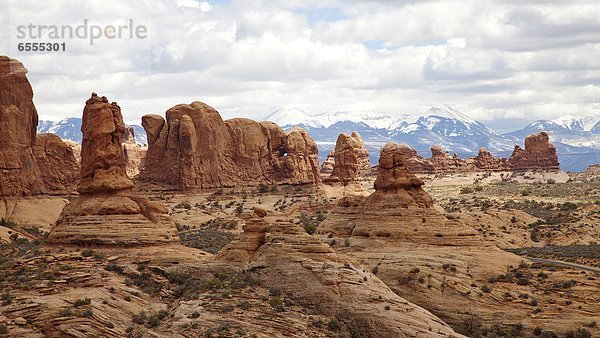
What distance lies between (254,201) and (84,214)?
59236mm

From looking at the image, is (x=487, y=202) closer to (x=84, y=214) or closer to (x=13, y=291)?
(x=84, y=214)

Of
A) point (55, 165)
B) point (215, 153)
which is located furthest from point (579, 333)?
point (215, 153)

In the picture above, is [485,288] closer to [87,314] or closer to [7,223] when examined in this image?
[87,314]

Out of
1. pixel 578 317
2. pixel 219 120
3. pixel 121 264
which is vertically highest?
pixel 219 120

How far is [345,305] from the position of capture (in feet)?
151

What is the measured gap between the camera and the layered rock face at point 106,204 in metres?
52.4

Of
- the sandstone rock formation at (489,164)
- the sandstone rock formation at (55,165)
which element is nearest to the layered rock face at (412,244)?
the sandstone rock formation at (55,165)

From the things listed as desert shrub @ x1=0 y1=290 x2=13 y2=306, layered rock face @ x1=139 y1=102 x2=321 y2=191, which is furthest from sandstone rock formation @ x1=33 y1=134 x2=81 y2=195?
desert shrub @ x1=0 y1=290 x2=13 y2=306

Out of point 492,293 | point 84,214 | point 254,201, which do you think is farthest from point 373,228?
point 254,201

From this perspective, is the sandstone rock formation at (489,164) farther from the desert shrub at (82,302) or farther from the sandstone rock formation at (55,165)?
the desert shrub at (82,302)

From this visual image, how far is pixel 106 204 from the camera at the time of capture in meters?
54.0

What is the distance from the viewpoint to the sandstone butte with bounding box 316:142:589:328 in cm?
5862

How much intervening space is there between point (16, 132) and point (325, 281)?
48554mm

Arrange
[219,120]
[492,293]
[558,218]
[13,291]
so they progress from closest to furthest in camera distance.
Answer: [13,291] < [492,293] < [558,218] < [219,120]
